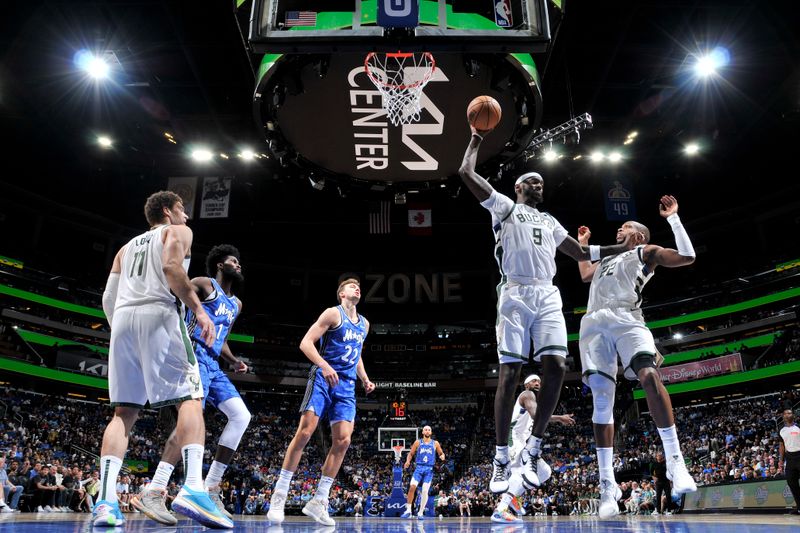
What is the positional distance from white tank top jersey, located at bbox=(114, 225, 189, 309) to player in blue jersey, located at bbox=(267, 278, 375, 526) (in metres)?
1.88

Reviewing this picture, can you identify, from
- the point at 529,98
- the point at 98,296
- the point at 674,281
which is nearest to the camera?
the point at 529,98

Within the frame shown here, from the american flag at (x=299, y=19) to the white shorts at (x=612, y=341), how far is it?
16.4 feet

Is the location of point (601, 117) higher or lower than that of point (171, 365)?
higher

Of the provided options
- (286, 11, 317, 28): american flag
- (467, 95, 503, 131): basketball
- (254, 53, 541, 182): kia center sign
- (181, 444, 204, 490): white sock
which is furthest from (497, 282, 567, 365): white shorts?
(254, 53, 541, 182): kia center sign

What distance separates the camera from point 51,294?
3050 centimetres

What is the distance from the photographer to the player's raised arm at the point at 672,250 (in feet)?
16.4

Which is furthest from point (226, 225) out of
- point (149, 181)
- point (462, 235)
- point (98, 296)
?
point (462, 235)

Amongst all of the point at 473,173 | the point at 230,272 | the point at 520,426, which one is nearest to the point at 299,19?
the point at 230,272

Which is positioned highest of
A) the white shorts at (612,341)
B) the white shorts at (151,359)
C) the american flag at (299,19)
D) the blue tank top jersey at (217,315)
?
the american flag at (299,19)

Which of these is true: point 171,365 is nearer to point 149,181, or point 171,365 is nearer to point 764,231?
point 149,181

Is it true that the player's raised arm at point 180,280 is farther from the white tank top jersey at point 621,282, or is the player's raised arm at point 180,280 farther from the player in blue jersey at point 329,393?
the white tank top jersey at point 621,282

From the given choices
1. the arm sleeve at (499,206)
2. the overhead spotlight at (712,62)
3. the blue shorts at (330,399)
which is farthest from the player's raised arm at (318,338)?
the overhead spotlight at (712,62)

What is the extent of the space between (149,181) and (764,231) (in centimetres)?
3268

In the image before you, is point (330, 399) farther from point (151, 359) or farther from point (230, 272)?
point (151, 359)
